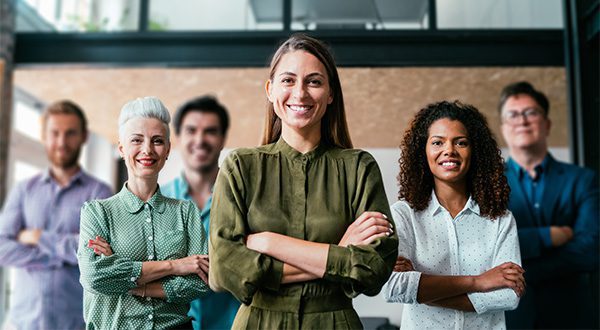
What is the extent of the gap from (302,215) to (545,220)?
215cm

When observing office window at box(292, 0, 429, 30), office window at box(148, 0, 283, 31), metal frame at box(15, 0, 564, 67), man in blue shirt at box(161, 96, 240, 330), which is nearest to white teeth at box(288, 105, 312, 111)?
man in blue shirt at box(161, 96, 240, 330)

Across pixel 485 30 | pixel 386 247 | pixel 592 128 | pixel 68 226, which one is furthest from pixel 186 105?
pixel 592 128

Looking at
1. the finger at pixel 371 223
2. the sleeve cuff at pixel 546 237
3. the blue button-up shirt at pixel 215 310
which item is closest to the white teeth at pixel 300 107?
the finger at pixel 371 223

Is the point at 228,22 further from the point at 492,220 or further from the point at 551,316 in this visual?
the point at 492,220

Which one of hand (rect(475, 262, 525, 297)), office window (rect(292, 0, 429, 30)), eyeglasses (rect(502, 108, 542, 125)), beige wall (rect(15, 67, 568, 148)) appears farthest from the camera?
office window (rect(292, 0, 429, 30))

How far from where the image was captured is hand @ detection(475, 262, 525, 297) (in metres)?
2.03

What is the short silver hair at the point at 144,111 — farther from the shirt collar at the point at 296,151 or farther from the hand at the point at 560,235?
the hand at the point at 560,235

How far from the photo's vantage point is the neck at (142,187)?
1896 millimetres

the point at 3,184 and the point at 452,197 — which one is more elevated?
the point at 3,184

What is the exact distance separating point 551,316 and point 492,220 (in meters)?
1.60

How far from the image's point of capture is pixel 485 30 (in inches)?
200

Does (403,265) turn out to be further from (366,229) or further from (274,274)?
(274,274)

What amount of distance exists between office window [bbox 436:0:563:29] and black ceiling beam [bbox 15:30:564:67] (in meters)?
0.06

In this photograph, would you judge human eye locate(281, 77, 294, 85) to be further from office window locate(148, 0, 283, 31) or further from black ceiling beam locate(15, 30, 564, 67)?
office window locate(148, 0, 283, 31)
